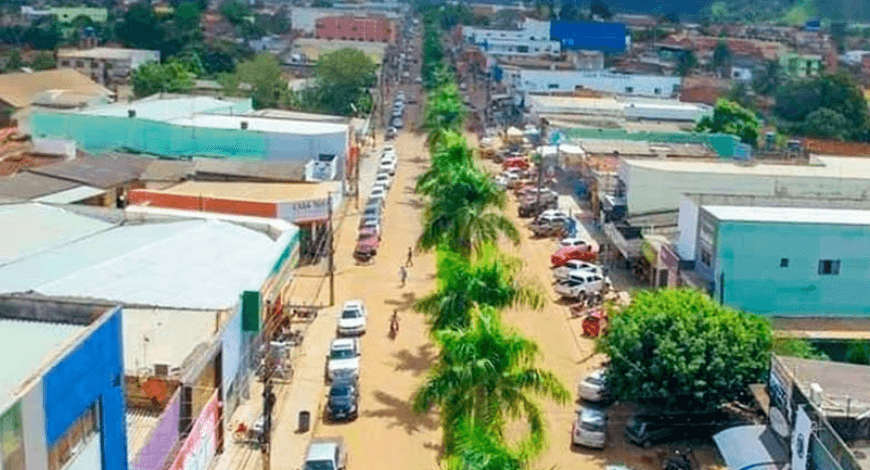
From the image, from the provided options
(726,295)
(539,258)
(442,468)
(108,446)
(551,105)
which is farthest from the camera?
(551,105)

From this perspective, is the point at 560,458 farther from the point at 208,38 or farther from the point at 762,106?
the point at 208,38

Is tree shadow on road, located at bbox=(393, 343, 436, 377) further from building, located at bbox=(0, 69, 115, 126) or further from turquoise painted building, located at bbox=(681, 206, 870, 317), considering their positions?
building, located at bbox=(0, 69, 115, 126)

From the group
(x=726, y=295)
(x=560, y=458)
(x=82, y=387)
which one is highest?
(x=82, y=387)

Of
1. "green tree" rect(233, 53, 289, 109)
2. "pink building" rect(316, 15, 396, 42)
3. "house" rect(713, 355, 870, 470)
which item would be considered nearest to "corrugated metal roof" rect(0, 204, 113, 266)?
"house" rect(713, 355, 870, 470)

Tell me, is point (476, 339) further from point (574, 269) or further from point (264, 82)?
point (264, 82)

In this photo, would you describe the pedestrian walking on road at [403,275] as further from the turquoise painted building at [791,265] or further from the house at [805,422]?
Answer: the house at [805,422]

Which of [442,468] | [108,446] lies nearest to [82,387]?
[108,446]

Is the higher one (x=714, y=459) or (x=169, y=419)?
(x=169, y=419)
